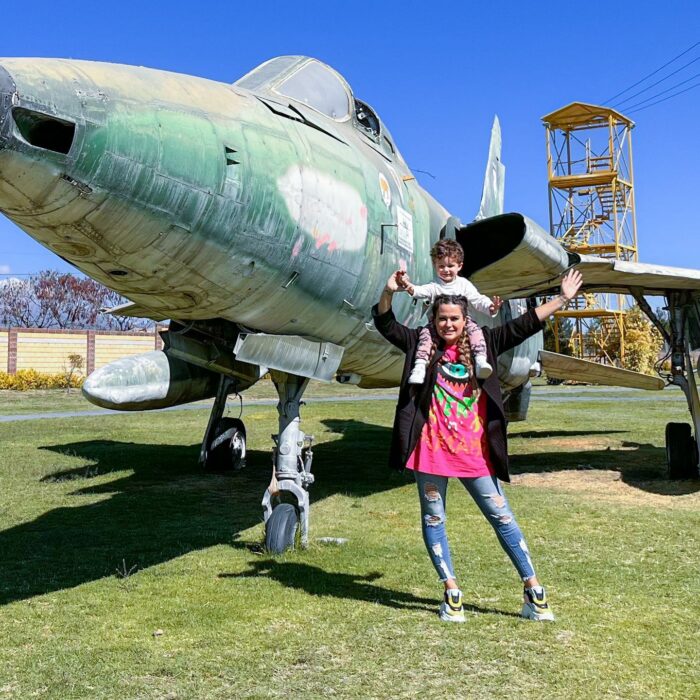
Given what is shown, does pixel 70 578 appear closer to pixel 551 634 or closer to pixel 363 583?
pixel 363 583

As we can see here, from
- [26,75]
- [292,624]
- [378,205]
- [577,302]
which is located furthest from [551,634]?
[577,302]

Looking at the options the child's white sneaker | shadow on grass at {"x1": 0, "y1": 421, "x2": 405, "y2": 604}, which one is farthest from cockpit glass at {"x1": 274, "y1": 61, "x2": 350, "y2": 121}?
shadow on grass at {"x1": 0, "y1": 421, "x2": 405, "y2": 604}

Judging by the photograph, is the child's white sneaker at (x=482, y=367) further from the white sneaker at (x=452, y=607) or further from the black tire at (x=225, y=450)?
the black tire at (x=225, y=450)

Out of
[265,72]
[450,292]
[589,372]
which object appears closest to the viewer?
[450,292]

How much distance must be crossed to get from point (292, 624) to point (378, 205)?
10.7 feet

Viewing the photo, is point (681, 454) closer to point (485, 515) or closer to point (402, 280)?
point (485, 515)

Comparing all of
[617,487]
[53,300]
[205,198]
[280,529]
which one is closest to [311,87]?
[205,198]

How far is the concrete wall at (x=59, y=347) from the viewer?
38.7m

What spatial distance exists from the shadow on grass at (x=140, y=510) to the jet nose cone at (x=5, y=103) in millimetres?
3230

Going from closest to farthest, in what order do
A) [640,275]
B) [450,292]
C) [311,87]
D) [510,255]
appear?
[450,292] → [311,87] → [510,255] → [640,275]

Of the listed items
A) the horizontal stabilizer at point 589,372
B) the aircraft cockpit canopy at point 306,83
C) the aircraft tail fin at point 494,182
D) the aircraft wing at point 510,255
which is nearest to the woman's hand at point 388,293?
the aircraft cockpit canopy at point 306,83

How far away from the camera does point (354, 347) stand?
6.40m

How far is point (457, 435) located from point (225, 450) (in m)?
7.57

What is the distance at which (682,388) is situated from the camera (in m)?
10.2
